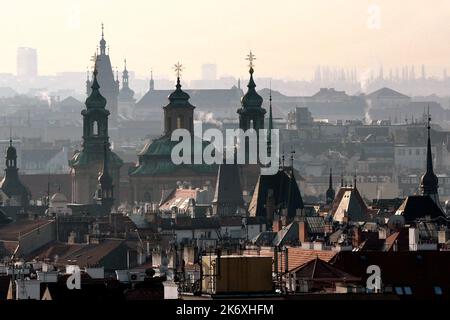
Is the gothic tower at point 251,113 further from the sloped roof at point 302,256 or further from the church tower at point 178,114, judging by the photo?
the sloped roof at point 302,256

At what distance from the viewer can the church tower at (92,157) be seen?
5138 inches

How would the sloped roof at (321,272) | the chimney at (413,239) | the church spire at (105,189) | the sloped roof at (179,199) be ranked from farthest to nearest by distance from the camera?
1. the sloped roof at (179,199)
2. the church spire at (105,189)
3. the chimney at (413,239)
4. the sloped roof at (321,272)

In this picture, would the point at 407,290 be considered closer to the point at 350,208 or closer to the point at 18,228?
the point at 18,228

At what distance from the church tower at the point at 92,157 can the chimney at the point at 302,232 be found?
55378 millimetres

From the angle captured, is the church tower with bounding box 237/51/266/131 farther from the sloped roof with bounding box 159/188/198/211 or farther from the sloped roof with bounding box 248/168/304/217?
the sloped roof with bounding box 248/168/304/217

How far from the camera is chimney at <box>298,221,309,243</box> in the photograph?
69.7m

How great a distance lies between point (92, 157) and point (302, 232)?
61087 millimetres

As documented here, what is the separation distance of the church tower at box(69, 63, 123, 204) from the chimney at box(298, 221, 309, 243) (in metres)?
55.4

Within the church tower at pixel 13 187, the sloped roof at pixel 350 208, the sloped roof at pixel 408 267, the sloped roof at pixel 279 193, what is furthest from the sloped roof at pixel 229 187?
the sloped roof at pixel 408 267

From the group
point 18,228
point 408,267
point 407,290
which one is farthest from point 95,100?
point 407,290

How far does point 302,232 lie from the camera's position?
71688 mm

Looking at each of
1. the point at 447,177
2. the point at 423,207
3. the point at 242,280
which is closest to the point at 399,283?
the point at 242,280
